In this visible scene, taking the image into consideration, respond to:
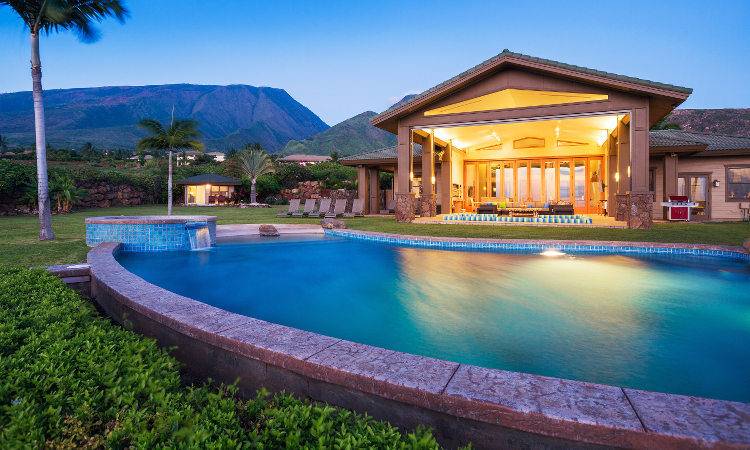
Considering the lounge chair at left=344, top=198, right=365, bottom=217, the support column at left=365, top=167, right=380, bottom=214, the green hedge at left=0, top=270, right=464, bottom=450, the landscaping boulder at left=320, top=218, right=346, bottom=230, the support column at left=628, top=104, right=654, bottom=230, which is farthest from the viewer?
the support column at left=365, top=167, right=380, bottom=214

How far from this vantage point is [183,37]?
308ft

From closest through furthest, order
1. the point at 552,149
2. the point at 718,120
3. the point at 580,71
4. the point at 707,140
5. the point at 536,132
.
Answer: the point at 580,71 → the point at 536,132 → the point at 707,140 → the point at 552,149 → the point at 718,120

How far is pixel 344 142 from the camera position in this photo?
337ft

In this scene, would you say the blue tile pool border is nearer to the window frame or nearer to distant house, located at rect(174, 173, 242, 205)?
the window frame

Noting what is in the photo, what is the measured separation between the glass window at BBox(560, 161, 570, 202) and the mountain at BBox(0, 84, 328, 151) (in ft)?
273

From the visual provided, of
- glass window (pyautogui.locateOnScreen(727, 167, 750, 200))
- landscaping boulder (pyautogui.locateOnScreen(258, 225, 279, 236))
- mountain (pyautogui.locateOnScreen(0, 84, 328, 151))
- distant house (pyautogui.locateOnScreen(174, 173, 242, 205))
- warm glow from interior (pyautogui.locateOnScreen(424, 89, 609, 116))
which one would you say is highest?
mountain (pyautogui.locateOnScreen(0, 84, 328, 151))

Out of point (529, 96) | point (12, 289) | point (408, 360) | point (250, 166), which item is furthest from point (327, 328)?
point (250, 166)

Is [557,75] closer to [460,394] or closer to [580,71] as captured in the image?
[580,71]

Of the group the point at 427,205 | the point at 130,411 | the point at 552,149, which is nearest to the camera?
the point at 130,411

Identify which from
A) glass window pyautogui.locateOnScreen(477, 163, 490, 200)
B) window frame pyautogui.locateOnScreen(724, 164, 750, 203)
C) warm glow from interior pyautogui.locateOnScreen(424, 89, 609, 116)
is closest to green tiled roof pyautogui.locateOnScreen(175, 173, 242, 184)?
glass window pyautogui.locateOnScreen(477, 163, 490, 200)

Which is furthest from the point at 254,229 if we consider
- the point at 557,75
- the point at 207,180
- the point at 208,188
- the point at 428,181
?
the point at 208,188

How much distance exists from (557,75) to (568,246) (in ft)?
20.8

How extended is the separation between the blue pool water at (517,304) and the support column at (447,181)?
9.10 meters

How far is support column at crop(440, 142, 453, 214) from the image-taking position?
17.2 metres
